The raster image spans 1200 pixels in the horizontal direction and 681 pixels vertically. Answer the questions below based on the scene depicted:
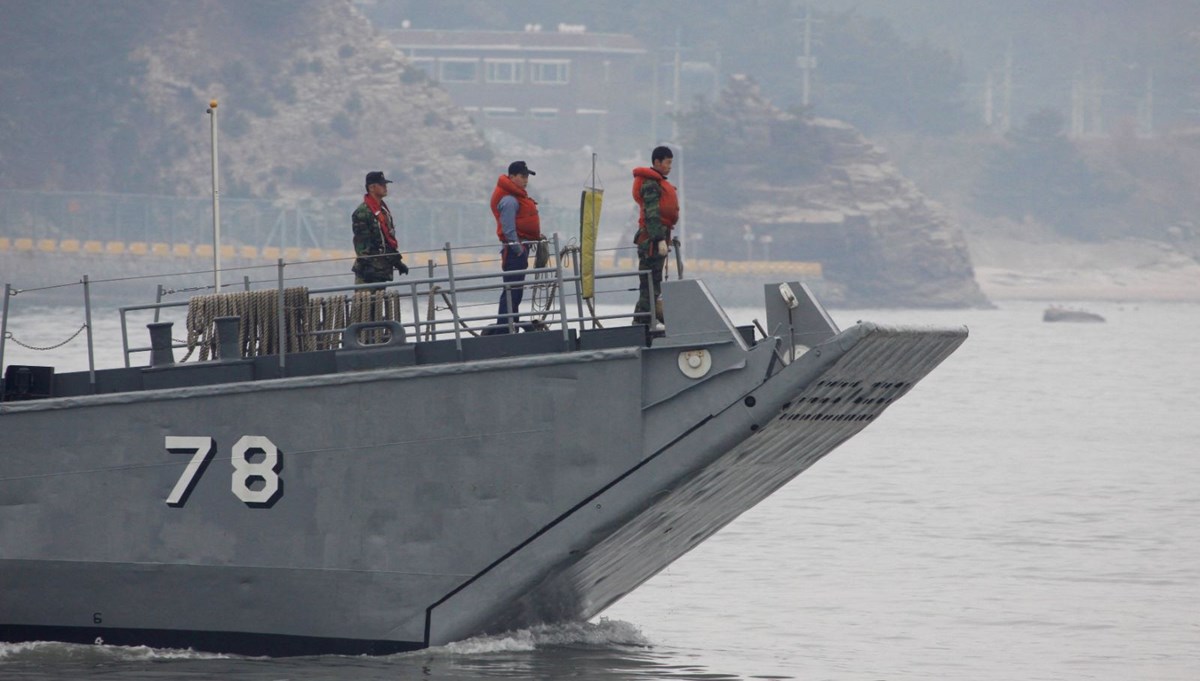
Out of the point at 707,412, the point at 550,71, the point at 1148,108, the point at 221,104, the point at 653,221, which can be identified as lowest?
the point at 707,412

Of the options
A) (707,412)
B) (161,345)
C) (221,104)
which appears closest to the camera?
(707,412)

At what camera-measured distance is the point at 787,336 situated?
11406mm

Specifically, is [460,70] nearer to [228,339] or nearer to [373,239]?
[373,239]

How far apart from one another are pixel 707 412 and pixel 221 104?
393ft

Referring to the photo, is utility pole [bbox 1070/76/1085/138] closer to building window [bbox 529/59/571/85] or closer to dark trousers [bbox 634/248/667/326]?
building window [bbox 529/59/571/85]

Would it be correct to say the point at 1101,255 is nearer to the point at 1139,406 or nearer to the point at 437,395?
the point at 1139,406

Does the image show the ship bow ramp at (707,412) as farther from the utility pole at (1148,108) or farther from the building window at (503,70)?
the utility pole at (1148,108)

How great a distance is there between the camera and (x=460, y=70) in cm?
17200

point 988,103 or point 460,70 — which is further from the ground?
point 460,70

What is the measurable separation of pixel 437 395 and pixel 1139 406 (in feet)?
130

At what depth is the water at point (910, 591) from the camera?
12.8 meters

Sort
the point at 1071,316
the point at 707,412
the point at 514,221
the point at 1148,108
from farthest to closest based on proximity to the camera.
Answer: the point at 1148,108
the point at 1071,316
the point at 514,221
the point at 707,412

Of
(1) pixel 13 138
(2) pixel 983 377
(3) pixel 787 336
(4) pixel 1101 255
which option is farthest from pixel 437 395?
(4) pixel 1101 255

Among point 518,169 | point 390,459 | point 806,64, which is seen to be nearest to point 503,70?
point 806,64
